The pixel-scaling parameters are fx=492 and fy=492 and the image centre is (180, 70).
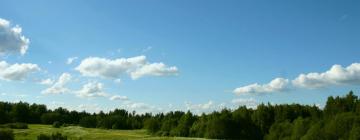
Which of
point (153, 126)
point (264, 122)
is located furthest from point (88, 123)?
point (264, 122)

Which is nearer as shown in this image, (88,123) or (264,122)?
(264,122)

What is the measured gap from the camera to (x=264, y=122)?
139250 mm

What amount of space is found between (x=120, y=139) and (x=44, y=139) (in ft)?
134

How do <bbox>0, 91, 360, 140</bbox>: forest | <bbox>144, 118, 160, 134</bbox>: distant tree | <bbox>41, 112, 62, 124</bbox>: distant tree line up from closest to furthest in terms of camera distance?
<bbox>0, 91, 360, 140</bbox>: forest
<bbox>144, 118, 160, 134</bbox>: distant tree
<bbox>41, 112, 62, 124</bbox>: distant tree

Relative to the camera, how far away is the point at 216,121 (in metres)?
134

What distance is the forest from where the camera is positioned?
96.0 m

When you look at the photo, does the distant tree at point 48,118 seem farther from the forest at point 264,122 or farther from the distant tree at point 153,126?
the distant tree at point 153,126

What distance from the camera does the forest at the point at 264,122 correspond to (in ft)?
315

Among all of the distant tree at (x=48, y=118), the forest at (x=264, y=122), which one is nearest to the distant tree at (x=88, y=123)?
the forest at (x=264, y=122)

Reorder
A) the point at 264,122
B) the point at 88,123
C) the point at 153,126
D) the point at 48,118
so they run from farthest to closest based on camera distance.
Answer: the point at 88,123, the point at 48,118, the point at 153,126, the point at 264,122

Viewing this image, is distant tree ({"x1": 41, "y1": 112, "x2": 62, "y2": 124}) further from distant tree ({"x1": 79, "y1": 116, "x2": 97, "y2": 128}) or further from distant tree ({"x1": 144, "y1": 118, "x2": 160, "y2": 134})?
distant tree ({"x1": 144, "y1": 118, "x2": 160, "y2": 134})

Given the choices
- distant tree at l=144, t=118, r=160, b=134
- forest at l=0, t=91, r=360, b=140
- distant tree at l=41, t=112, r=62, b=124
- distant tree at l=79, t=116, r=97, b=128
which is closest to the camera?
forest at l=0, t=91, r=360, b=140

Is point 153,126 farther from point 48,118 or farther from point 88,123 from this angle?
point 48,118

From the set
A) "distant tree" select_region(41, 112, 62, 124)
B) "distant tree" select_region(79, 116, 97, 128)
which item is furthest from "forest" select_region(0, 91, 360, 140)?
"distant tree" select_region(79, 116, 97, 128)
